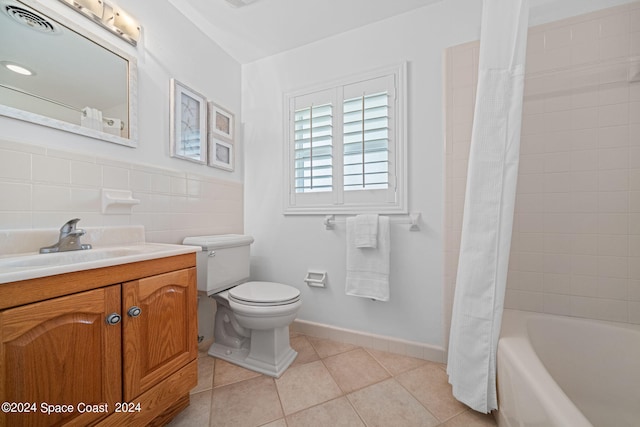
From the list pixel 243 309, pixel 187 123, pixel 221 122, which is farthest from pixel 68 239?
pixel 221 122

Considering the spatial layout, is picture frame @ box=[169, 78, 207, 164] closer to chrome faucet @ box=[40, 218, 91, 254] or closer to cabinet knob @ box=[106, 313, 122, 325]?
chrome faucet @ box=[40, 218, 91, 254]

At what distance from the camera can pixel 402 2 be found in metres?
1.65

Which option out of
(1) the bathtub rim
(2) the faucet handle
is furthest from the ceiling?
(1) the bathtub rim

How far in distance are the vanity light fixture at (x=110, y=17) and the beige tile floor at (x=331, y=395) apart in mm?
1918

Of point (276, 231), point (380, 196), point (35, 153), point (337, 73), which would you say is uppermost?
point (337, 73)

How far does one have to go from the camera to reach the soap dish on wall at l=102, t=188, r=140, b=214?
4.09 feet

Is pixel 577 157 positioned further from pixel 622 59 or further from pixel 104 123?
pixel 104 123

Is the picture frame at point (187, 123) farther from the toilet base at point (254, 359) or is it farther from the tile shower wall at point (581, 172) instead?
the tile shower wall at point (581, 172)

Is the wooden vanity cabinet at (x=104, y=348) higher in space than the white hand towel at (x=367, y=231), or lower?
lower

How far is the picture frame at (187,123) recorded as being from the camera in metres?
1.62

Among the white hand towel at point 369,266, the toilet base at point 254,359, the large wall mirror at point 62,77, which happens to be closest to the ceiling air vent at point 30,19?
the large wall mirror at point 62,77

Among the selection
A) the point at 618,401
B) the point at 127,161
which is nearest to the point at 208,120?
the point at 127,161

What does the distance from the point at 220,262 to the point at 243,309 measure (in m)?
0.37

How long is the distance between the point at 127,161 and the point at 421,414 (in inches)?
76.9
